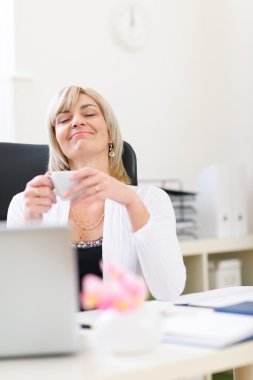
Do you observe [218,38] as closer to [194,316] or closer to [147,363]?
[194,316]

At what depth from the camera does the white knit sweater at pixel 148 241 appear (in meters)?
1.65

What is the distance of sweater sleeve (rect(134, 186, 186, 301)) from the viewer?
5.36 ft

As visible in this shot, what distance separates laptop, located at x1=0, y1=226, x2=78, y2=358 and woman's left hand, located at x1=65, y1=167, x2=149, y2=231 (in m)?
0.44

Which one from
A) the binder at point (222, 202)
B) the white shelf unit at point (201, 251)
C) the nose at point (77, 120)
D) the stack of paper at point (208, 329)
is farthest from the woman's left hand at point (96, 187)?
the binder at point (222, 202)

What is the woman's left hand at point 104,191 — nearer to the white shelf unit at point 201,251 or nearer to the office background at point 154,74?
the white shelf unit at point 201,251

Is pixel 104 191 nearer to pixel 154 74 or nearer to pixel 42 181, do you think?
pixel 42 181

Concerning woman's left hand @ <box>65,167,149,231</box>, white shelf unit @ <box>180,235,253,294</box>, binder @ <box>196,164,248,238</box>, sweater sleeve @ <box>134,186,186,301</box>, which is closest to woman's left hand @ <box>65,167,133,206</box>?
woman's left hand @ <box>65,167,149,231</box>

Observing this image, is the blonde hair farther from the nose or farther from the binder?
the binder

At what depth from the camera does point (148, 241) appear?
1633mm

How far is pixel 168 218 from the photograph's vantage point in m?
1.78

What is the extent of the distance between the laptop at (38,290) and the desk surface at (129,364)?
0.03 m

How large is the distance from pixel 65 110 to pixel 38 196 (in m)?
0.53

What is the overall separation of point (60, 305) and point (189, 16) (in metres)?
2.91

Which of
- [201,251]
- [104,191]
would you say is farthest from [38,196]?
[201,251]
